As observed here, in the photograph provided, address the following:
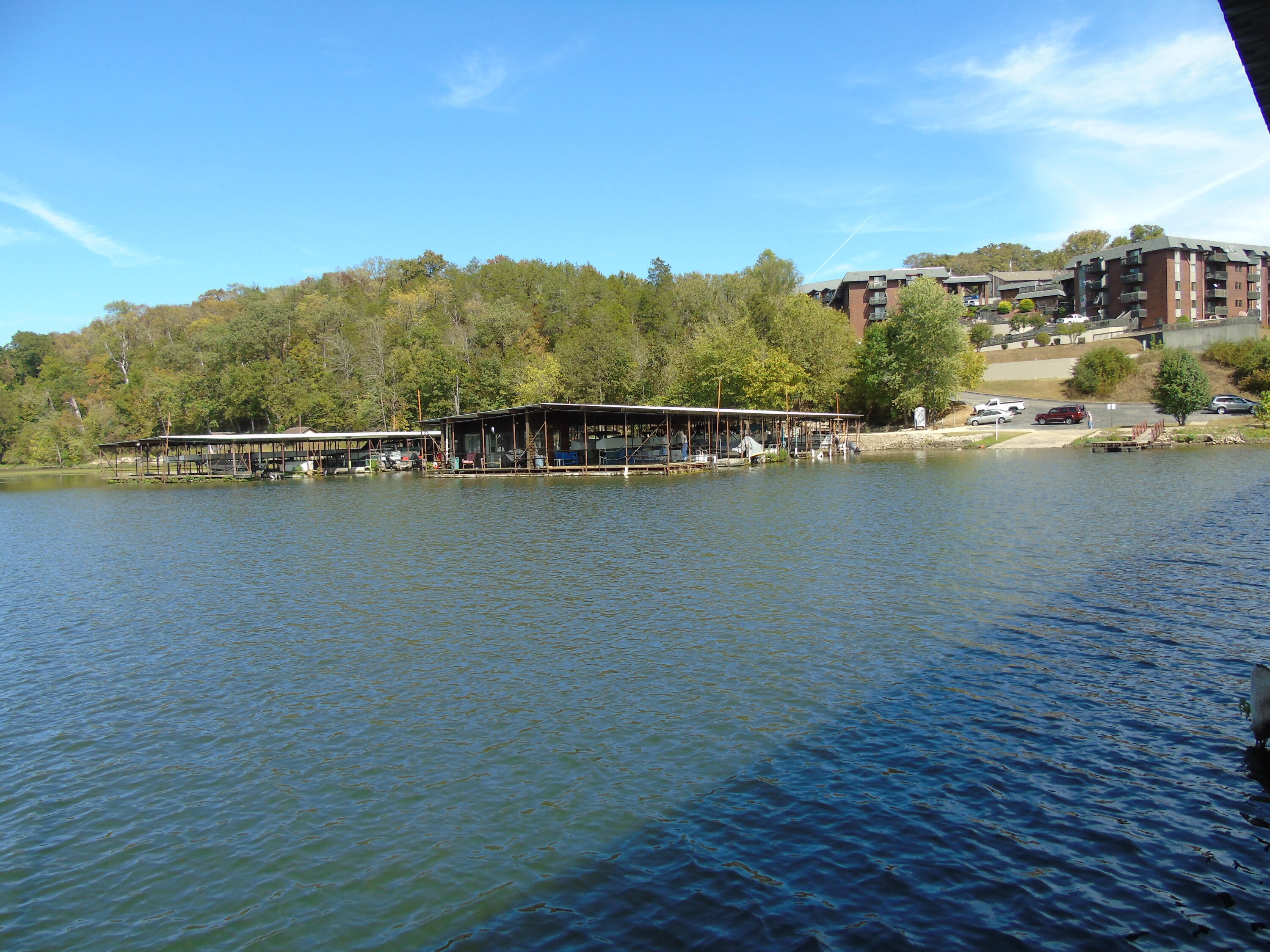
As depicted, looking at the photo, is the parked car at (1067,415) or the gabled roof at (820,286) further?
the gabled roof at (820,286)

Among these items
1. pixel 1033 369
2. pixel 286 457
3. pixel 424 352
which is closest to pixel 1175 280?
pixel 1033 369

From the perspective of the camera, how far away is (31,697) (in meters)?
11.7

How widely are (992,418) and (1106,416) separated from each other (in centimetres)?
935

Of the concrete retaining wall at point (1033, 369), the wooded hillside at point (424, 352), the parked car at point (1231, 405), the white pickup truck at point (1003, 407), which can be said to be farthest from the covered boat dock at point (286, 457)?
the parked car at point (1231, 405)

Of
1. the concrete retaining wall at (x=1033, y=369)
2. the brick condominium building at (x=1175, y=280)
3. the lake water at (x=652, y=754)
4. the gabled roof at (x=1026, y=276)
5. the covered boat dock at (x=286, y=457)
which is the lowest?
the lake water at (x=652, y=754)

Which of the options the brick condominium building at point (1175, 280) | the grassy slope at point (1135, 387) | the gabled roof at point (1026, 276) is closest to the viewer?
the grassy slope at point (1135, 387)

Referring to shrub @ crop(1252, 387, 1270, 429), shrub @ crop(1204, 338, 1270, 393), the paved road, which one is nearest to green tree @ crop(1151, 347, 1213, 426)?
the paved road

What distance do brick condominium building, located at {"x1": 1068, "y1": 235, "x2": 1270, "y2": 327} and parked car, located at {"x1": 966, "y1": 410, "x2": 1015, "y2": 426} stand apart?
42.9m

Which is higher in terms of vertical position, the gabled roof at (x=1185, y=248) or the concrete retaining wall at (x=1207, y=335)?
the gabled roof at (x=1185, y=248)

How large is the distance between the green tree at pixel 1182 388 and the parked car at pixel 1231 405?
2.97 feet

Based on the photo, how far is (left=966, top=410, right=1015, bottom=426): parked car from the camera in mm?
72625

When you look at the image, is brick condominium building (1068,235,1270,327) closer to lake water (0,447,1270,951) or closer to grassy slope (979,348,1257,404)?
grassy slope (979,348,1257,404)

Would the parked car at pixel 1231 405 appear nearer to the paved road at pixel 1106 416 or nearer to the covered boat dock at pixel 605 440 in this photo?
the paved road at pixel 1106 416

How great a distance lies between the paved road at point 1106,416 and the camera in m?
66.0
